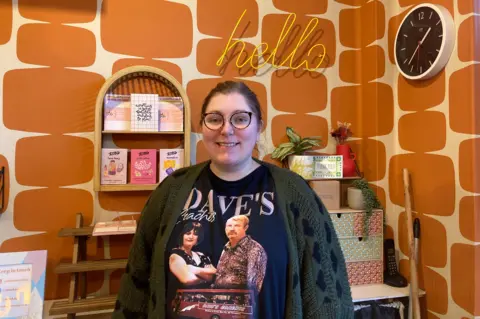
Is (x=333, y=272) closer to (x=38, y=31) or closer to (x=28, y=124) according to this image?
(x=28, y=124)

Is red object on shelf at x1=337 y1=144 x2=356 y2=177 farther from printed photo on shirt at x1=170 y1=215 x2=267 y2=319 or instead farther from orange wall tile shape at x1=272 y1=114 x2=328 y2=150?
printed photo on shirt at x1=170 y1=215 x2=267 y2=319

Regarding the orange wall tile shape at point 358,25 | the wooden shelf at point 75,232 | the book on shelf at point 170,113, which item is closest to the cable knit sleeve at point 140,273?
the wooden shelf at point 75,232

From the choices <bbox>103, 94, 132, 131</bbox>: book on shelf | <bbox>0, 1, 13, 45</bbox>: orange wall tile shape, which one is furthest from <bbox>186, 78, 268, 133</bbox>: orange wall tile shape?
<bbox>0, 1, 13, 45</bbox>: orange wall tile shape

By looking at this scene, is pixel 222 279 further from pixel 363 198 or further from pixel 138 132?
pixel 363 198

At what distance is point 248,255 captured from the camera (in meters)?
0.94

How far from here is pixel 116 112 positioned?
5.58 feet

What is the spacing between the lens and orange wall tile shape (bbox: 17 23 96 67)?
1676 mm

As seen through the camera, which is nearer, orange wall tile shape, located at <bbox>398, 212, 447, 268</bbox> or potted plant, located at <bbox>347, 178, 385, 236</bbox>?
orange wall tile shape, located at <bbox>398, 212, 447, 268</bbox>

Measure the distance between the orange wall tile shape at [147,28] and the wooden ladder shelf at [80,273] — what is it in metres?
0.97

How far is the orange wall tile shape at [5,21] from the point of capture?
1.65 m

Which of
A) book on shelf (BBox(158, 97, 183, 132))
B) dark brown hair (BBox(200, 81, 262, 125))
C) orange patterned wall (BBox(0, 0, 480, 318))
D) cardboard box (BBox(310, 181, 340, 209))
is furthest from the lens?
cardboard box (BBox(310, 181, 340, 209))

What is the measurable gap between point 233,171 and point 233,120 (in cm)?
17

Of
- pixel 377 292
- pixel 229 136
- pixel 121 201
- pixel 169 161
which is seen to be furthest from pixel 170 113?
pixel 377 292

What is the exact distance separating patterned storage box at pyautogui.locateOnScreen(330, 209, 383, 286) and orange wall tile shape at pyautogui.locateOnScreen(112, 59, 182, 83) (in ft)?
3.91
